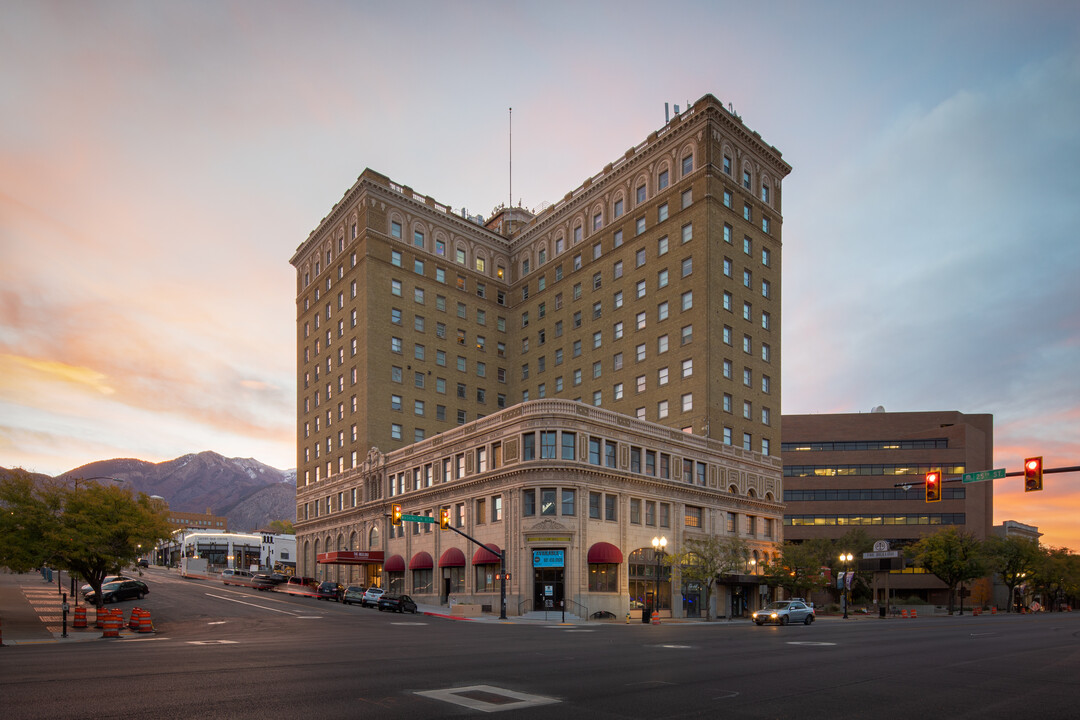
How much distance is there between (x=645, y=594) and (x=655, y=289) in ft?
96.8

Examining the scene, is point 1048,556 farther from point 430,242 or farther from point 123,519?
point 123,519

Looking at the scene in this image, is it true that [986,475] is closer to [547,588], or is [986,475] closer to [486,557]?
[547,588]

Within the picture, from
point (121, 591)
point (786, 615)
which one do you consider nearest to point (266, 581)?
point (121, 591)

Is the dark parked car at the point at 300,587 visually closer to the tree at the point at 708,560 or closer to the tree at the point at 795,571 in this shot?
the tree at the point at 708,560

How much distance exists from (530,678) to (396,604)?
134ft

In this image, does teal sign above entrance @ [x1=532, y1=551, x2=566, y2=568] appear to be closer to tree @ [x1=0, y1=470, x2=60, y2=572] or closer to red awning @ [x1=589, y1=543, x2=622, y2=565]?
red awning @ [x1=589, y1=543, x2=622, y2=565]

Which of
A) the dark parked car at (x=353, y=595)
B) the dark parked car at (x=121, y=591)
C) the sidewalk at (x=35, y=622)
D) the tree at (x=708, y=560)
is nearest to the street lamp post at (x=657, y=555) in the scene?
the tree at (x=708, y=560)

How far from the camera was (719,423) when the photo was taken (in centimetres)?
6656

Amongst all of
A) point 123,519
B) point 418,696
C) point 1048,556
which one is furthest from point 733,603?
point 1048,556

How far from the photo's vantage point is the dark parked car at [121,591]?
51.9 meters

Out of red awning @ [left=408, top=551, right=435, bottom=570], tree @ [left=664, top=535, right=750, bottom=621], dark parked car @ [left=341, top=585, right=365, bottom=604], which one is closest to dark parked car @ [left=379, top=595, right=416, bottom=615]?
dark parked car @ [left=341, top=585, right=365, bottom=604]

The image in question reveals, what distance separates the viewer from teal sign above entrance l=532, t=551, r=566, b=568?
54.1 metres

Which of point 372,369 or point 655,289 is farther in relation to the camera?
point 372,369

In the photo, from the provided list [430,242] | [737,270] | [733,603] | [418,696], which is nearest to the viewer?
[418,696]
